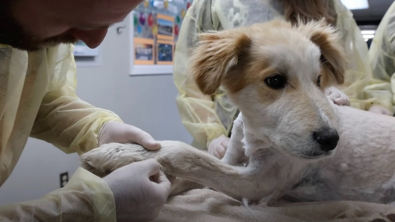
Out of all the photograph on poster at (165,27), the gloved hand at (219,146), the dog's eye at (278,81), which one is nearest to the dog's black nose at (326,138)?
the dog's eye at (278,81)

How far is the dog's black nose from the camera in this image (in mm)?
780

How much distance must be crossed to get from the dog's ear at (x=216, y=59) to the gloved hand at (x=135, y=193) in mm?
236

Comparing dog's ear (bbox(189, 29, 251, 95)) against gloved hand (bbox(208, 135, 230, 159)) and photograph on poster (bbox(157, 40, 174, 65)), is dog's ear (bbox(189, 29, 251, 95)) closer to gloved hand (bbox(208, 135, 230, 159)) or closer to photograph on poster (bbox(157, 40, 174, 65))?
gloved hand (bbox(208, 135, 230, 159))

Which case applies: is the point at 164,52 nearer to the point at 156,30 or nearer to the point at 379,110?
the point at 156,30

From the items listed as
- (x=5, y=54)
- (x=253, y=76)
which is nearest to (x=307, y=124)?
(x=253, y=76)

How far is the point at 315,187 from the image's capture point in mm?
1023

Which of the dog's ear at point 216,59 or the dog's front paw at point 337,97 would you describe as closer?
the dog's ear at point 216,59

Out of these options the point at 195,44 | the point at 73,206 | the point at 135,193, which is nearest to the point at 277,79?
the point at 135,193

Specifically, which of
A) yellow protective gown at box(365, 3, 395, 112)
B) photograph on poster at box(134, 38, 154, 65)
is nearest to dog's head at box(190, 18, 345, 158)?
yellow protective gown at box(365, 3, 395, 112)

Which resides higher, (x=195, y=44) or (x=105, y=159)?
(x=195, y=44)

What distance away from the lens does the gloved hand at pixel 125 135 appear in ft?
3.09

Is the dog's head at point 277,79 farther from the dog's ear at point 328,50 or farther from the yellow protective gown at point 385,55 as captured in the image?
the yellow protective gown at point 385,55

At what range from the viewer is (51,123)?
3.96 ft

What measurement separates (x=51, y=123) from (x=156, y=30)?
1350mm
